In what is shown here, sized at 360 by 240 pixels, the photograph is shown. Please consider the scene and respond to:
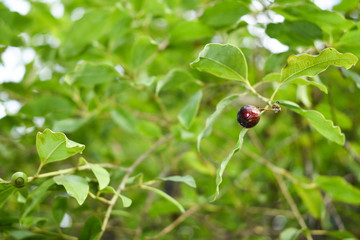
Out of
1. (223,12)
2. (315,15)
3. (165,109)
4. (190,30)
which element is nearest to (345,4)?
(315,15)

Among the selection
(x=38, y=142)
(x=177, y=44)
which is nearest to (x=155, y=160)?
(x=177, y=44)

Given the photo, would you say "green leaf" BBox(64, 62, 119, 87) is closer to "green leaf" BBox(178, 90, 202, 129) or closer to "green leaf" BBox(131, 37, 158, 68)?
"green leaf" BBox(131, 37, 158, 68)

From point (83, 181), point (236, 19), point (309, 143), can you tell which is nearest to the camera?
point (83, 181)

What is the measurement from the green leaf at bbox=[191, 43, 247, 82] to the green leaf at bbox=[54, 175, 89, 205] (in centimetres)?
38

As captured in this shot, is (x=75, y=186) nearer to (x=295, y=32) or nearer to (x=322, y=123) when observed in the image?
(x=322, y=123)

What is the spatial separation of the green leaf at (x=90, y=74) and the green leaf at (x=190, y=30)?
264mm

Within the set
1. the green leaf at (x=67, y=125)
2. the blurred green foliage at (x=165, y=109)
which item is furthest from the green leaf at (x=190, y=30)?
the green leaf at (x=67, y=125)

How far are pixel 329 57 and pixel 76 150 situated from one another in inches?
23.0

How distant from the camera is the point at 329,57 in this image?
0.72m

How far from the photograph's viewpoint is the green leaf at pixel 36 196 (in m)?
0.90

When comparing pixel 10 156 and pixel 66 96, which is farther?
pixel 10 156

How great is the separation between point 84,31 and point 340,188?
1.09m

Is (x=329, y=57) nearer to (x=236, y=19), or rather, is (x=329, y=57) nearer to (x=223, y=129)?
(x=236, y=19)

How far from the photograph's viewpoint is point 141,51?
4.02 ft
